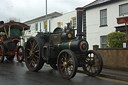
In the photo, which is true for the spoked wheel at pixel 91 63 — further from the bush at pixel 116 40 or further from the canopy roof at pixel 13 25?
the canopy roof at pixel 13 25

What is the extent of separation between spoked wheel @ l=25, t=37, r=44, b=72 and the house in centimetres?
898

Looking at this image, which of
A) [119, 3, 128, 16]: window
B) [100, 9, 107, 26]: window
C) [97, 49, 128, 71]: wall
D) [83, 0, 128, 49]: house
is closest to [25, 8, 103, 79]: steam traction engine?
[97, 49, 128, 71]: wall

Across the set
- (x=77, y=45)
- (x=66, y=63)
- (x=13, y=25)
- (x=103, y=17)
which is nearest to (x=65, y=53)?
(x=66, y=63)

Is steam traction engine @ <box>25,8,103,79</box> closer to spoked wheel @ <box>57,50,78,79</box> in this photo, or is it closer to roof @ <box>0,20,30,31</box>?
spoked wheel @ <box>57,50,78,79</box>

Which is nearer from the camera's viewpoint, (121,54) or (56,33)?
(56,33)

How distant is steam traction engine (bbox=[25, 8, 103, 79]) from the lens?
22.9ft

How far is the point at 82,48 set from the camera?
7.25m

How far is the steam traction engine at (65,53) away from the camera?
697cm

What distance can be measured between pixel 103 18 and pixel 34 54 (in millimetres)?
10724

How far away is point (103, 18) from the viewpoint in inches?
700

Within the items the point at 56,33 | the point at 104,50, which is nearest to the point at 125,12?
the point at 104,50

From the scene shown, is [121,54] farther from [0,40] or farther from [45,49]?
[0,40]

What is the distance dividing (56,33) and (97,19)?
1049 cm

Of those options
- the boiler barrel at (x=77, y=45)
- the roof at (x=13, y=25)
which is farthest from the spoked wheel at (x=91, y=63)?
the roof at (x=13, y=25)
